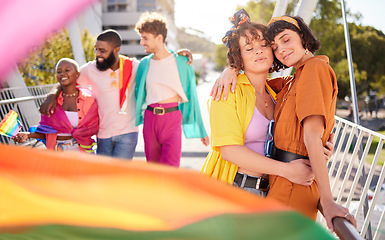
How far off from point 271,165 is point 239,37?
0.76m

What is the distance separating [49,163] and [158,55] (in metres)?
3.55

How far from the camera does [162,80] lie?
4.18 m

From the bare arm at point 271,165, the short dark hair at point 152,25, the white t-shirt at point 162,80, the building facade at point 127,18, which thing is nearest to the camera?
the bare arm at point 271,165

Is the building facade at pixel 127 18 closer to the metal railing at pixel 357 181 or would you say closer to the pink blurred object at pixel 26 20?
the metal railing at pixel 357 181

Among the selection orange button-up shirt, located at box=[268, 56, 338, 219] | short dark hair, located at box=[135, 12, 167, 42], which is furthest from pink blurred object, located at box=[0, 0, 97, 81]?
short dark hair, located at box=[135, 12, 167, 42]

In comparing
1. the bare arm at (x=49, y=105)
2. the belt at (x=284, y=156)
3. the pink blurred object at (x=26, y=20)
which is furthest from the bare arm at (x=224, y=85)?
the bare arm at (x=49, y=105)

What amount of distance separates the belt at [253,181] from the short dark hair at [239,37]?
24.5 inches

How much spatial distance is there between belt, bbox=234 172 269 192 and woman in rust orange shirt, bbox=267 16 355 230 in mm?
102

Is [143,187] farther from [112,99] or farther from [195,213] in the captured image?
[112,99]

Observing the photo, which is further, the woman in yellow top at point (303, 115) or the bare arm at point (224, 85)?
the bare arm at point (224, 85)

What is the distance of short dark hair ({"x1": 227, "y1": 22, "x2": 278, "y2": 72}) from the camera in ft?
6.78

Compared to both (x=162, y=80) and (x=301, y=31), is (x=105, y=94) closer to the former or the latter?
(x=162, y=80)

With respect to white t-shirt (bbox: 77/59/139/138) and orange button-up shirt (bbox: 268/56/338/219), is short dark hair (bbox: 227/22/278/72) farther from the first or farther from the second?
white t-shirt (bbox: 77/59/139/138)

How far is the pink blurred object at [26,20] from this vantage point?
0.81 m
